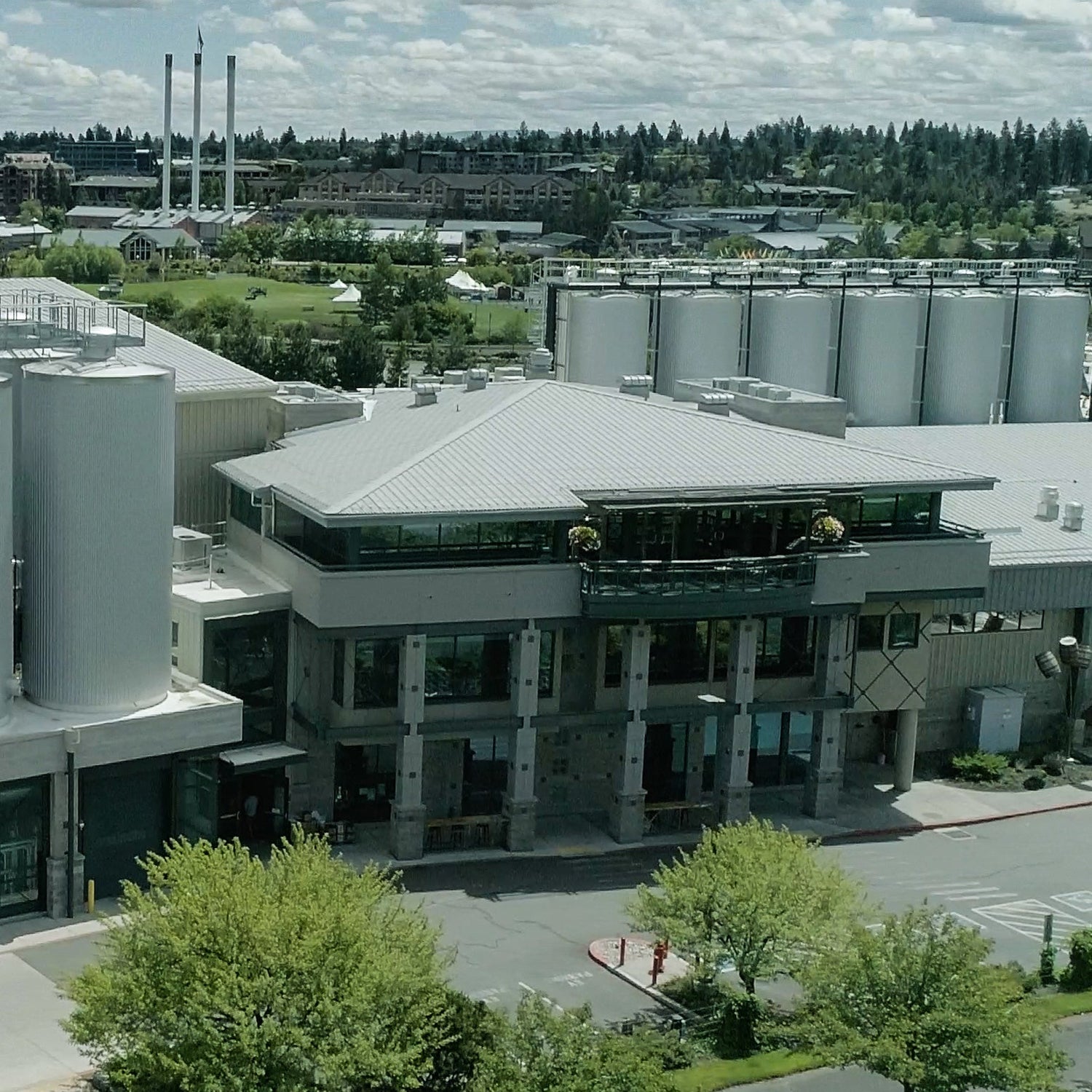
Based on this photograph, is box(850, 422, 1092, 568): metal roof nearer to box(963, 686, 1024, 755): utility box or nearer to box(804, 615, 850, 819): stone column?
box(963, 686, 1024, 755): utility box

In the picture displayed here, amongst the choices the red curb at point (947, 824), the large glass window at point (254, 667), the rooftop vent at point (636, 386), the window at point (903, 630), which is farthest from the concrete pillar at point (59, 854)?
the rooftop vent at point (636, 386)

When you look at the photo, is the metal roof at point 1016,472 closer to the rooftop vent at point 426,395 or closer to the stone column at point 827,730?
the stone column at point 827,730

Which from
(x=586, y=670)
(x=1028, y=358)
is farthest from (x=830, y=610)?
(x=1028, y=358)

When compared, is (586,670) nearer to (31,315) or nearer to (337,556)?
(337,556)

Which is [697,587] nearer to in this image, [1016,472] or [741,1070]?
[741,1070]

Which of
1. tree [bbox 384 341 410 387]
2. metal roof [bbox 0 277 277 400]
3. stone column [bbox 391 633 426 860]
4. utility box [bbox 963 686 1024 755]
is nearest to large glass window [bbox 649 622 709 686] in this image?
stone column [bbox 391 633 426 860]

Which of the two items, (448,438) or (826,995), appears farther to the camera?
(448,438)
